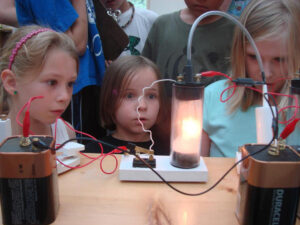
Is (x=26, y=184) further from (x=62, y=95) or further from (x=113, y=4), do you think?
(x=113, y=4)

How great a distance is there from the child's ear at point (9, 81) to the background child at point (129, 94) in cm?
37

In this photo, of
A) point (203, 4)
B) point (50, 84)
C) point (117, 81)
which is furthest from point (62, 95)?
point (203, 4)

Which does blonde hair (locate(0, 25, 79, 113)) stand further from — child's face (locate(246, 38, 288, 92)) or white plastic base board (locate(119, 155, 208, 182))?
child's face (locate(246, 38, 288, 92))

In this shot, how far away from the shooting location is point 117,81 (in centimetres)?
114

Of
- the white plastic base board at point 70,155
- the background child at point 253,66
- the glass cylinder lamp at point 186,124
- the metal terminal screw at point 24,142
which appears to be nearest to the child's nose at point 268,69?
the background child at point 253,66

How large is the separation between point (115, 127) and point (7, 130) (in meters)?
0.65

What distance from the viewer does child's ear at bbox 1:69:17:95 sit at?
3.01 ft

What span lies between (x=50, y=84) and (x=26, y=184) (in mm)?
478

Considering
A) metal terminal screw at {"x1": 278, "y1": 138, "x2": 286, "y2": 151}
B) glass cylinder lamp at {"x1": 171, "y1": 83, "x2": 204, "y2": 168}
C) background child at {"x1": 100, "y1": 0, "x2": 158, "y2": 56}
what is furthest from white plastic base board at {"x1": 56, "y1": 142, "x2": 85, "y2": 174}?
background child at {"x1": 100, "y1": 0, "x2": 158, "y2": 56}

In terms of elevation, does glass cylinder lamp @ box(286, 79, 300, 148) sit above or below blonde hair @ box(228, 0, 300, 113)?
below

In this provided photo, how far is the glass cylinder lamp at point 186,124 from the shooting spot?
0.66 metres

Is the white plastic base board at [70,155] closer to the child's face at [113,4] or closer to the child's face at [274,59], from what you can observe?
the child's face at [274,59]

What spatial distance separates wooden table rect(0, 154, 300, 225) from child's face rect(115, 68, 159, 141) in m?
0.42

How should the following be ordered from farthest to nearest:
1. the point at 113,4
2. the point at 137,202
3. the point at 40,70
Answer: the point at 113,4 → the point at 40,70 → the point at 137,202
